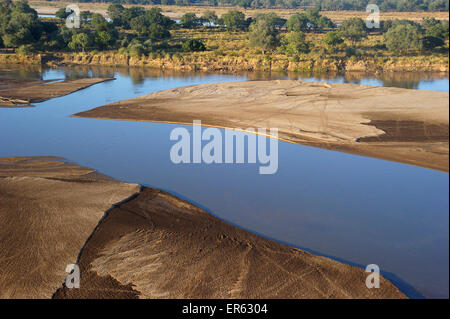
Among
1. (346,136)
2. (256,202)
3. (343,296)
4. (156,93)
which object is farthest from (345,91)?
(343,296)

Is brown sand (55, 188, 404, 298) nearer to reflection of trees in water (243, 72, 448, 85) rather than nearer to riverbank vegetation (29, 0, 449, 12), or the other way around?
reflection of trees in water (243, 72, 448, 85)

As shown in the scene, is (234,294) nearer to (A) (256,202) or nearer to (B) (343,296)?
(B) (343,296)

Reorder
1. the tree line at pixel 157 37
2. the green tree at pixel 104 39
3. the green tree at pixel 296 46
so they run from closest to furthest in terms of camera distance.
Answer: the tree line at pixel 157 37 → the green tree at pixel 296 46 → the green tree at pixel 104 39

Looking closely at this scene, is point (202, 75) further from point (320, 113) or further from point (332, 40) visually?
point (320, 113)

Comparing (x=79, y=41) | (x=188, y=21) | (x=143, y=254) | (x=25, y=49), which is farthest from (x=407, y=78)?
(x=188, y=21)

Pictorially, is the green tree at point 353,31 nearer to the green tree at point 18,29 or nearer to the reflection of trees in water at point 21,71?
the reflection of trees in water at point 21,71

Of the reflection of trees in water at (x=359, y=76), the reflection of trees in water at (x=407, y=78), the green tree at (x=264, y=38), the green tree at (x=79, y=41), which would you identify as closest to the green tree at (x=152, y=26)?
the green tree at (x=79, y=41)
